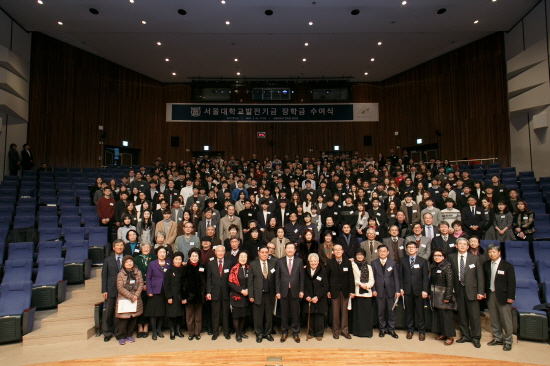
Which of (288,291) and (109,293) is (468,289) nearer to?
(288,291)

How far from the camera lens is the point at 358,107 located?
15.4 m

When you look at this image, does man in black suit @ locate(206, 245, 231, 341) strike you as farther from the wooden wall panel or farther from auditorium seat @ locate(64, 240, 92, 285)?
the wooden wall panel

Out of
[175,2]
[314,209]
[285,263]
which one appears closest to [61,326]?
[285,263]

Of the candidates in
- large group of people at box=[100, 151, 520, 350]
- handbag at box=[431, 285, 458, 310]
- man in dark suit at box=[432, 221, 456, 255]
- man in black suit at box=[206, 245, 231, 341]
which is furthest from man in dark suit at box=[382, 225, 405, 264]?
man in black suit at box=[206, 245, 231, 341]

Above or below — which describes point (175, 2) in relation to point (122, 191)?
above

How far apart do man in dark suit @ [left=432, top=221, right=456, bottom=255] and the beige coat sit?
413 cm

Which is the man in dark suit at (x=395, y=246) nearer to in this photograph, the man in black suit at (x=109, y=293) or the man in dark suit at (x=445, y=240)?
the man in dark suit at (x=445, y=240)

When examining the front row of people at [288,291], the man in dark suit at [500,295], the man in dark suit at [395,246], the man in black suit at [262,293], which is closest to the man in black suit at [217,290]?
the front row of people at [288,291]

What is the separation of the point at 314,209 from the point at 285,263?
1.82 meters

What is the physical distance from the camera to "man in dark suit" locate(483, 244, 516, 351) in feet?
14.8

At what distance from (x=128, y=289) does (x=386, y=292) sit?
3424mm

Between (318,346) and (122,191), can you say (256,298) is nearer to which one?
(318,346)

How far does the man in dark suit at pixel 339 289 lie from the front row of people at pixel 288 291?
1cm

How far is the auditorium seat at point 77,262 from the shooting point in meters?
5.97
